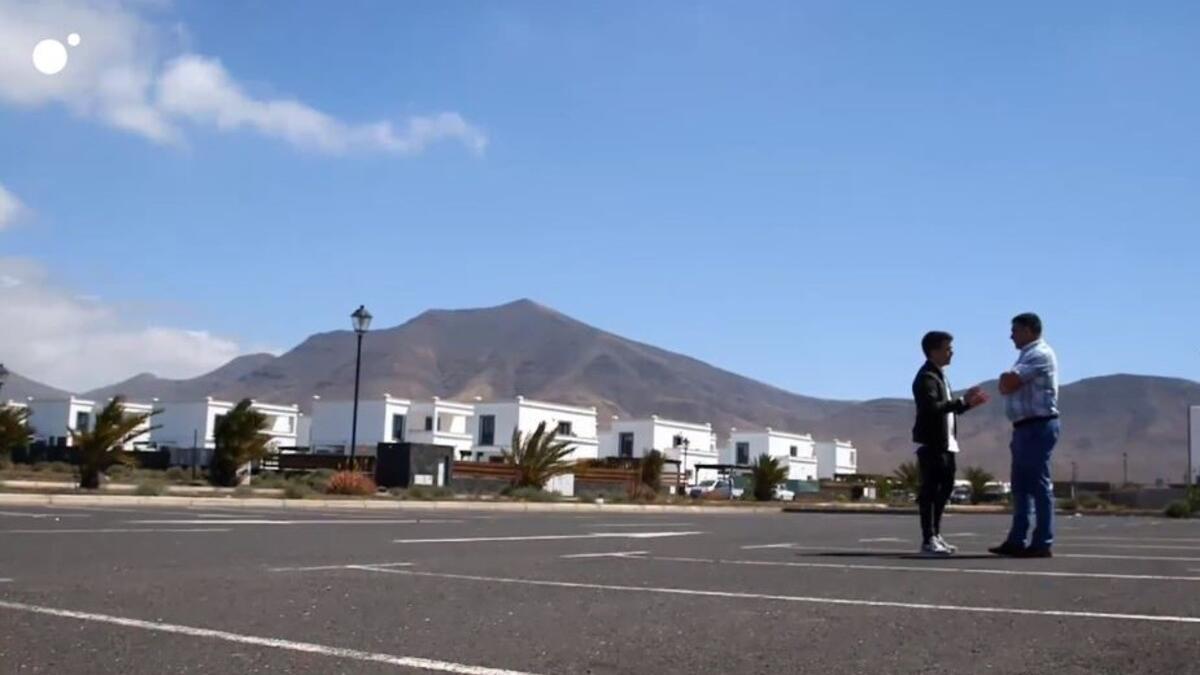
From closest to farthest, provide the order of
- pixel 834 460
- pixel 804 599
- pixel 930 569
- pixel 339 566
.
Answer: pixel 804 599
pixel 339 566
pixel 930 569
pixel 834 460

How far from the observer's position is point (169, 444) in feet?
297

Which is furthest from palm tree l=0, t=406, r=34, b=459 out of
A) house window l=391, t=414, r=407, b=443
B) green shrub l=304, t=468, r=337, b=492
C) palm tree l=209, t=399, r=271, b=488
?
house window l=391, t=414, r=407, b=443

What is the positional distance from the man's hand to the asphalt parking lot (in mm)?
1238

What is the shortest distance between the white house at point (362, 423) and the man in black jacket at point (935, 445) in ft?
255

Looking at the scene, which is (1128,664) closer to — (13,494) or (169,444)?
(13,494)

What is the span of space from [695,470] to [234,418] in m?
59.2

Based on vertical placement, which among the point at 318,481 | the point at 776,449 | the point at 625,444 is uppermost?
the point at 776,449

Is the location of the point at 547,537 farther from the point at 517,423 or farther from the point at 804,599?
the point at 517,423

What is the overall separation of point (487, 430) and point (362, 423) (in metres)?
8.35

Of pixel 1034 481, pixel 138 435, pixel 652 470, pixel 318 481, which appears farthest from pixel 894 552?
pixel 652 470

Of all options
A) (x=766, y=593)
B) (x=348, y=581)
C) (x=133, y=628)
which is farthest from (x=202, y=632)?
(x=766, y=593)

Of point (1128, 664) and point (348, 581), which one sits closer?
point (1128, 664)

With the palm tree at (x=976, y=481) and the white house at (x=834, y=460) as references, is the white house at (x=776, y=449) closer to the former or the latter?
the white house at (x=834, y=460)

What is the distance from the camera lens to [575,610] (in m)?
6.10
